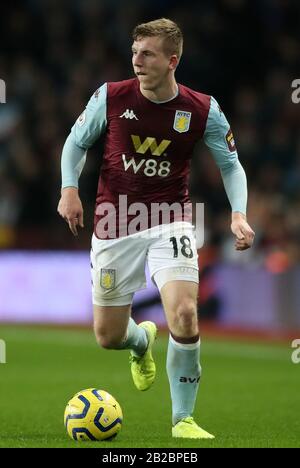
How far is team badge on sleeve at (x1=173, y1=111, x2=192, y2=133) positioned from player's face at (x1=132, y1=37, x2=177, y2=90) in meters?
0.26

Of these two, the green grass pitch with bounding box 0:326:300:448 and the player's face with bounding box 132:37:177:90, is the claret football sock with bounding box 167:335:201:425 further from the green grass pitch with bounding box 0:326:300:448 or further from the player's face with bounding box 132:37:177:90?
the player's face with bounding box 132:37:177:90

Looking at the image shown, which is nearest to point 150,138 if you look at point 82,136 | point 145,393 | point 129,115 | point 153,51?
point 129,115

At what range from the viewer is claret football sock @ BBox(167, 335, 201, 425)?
6770 millimetres

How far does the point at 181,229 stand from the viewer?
697 centimetres

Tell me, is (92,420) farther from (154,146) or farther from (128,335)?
(154,146)

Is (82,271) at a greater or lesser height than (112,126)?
lesser

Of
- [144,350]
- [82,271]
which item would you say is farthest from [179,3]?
[144,350]

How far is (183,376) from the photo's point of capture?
22.3ft

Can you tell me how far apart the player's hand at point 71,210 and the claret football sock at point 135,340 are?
96 centimetres

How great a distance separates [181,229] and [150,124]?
64cm

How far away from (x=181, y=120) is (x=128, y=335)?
4.54 feet

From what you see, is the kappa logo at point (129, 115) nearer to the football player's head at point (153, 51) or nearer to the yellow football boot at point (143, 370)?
the football player's head at point (153, 51)

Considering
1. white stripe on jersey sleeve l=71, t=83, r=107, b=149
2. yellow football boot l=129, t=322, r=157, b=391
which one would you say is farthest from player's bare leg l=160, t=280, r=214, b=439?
white stripe on jersey sleeve l=71, t=83, r=107, b=149
